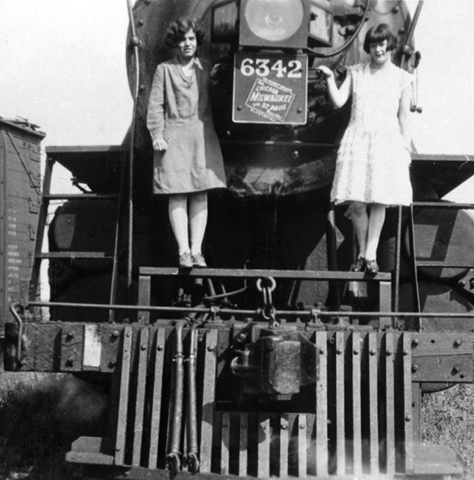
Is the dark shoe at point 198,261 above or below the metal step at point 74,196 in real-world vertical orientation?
below

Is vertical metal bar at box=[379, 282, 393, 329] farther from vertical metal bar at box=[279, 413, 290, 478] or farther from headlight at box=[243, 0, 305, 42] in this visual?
headlight at box=[243, 0, 305, 42]

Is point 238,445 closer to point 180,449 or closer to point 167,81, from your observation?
point 180,449

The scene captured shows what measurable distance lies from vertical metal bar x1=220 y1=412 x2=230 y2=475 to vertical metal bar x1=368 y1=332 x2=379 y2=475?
2.21 feet

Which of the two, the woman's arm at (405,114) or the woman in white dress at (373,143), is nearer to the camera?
the woman in white dress at (373,143)

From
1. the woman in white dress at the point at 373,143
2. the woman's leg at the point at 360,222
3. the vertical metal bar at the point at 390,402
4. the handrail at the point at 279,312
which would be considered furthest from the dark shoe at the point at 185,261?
the vertical metal bar at the point at 390,402

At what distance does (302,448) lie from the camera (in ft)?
10.4

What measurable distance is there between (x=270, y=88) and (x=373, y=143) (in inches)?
26.8

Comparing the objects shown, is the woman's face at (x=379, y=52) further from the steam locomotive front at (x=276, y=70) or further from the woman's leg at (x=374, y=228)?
the woman's leg at (x=374, y=228)

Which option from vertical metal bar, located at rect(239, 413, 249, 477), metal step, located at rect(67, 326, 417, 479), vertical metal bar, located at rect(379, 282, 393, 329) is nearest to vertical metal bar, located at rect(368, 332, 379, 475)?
metal step, located at rect(67, 326, 417, 479)

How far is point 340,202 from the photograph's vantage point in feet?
12.8

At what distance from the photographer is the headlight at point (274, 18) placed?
3.68 m

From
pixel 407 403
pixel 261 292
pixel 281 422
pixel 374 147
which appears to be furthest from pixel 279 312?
pixel 374 147

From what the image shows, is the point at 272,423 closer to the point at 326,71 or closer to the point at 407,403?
the point at 407,403

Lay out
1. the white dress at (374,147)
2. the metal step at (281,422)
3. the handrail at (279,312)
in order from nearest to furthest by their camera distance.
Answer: the metal step at (281,422) → the handrail at (279,312) → the white dress at (374,147)
